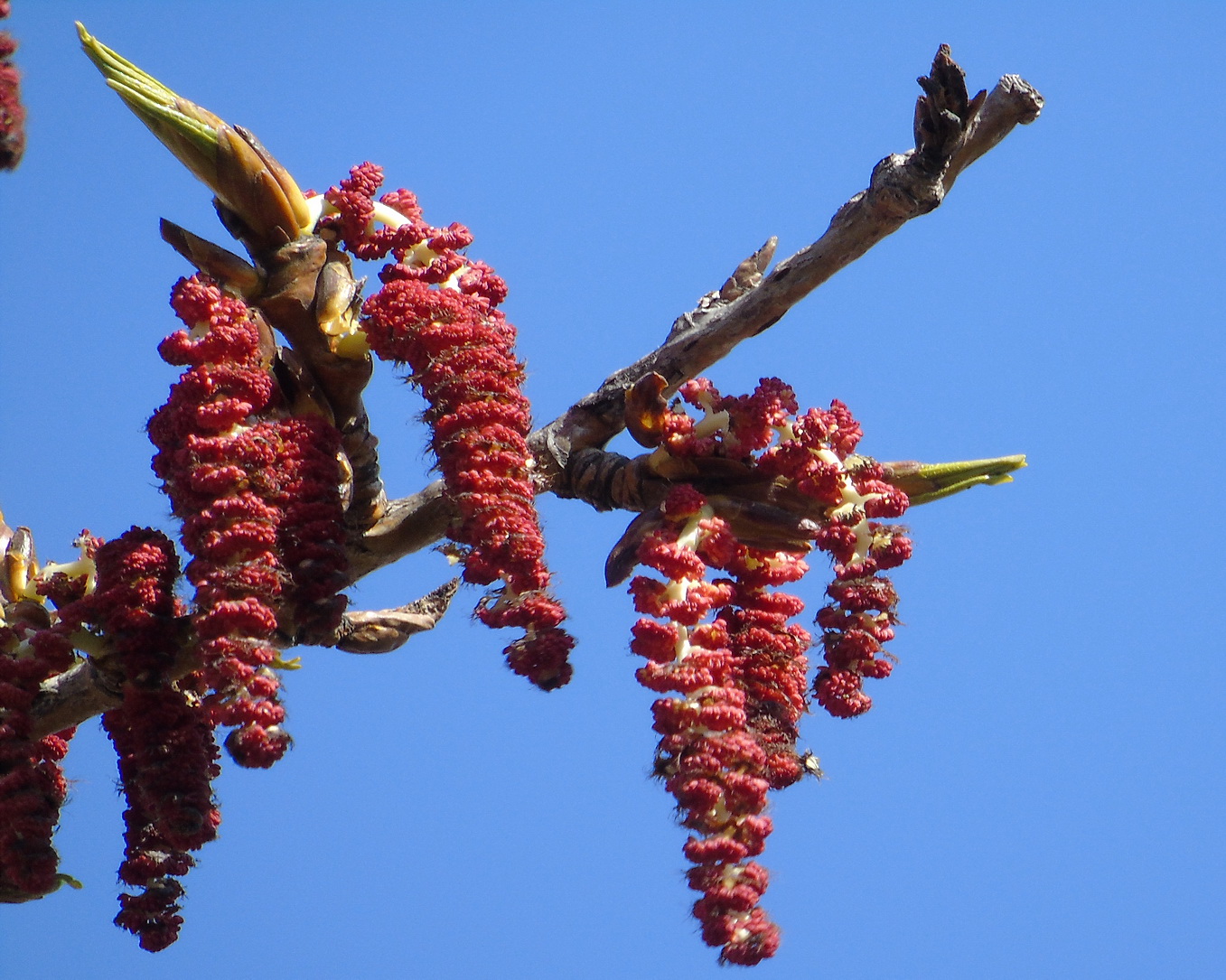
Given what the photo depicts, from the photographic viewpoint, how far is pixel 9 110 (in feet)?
8.66

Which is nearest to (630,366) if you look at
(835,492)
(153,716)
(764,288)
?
(764,288)

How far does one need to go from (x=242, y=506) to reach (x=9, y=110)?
2.91 feet

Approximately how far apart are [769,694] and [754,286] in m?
0.80

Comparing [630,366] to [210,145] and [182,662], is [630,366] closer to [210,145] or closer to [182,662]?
[210,145]

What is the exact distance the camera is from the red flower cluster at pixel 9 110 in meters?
2.62

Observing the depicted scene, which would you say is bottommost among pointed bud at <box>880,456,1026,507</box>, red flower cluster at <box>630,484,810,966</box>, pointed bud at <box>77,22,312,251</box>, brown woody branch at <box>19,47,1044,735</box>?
red flower cluster at <box>630,484,810,966</box>

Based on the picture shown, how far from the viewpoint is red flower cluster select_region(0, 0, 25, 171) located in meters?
2.62

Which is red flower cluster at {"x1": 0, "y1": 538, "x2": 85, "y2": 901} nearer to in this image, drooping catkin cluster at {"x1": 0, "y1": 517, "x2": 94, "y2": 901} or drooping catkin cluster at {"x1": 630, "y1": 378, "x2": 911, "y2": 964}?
drooping catkin cluster at {"x1": 0, "y1": 517, "x2": 94, "y2": 901}

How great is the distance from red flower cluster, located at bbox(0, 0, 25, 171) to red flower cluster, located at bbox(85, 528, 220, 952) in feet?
2.25

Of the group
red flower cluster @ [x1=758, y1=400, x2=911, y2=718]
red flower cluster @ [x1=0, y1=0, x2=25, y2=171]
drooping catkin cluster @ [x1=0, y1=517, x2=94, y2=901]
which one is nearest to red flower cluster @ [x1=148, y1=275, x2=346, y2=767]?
red flower cluster @ [x1=0, y1=0, x2=25, y2=171]

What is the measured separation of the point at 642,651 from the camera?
2.48 metres

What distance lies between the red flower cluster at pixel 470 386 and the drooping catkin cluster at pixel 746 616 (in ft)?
0.75

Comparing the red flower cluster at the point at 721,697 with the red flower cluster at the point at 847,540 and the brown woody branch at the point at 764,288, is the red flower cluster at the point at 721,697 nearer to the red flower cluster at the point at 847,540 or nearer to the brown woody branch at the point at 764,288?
the red flower cluster at the point at 847,540

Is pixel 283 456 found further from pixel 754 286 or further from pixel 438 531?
pixel 754 286
